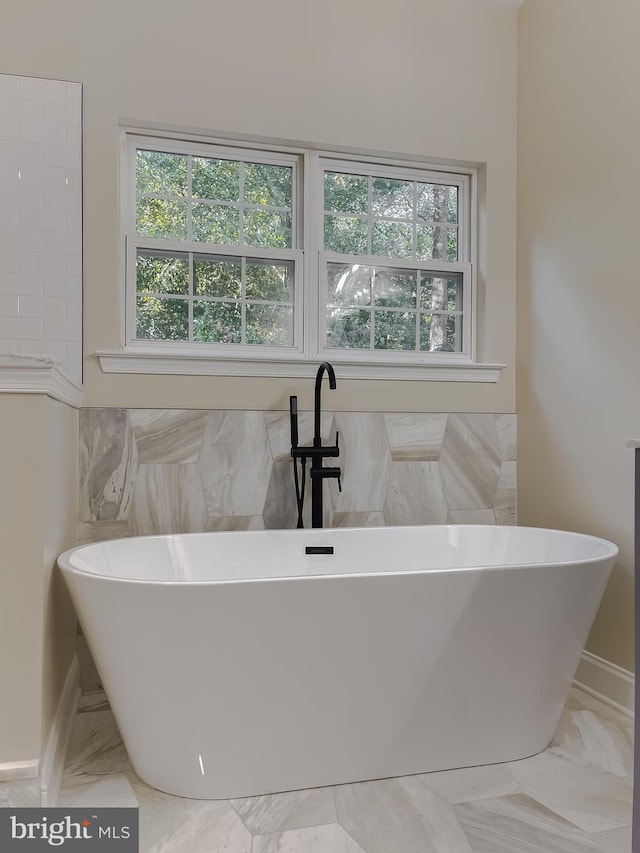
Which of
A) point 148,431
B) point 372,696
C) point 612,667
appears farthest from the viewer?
point 148,431

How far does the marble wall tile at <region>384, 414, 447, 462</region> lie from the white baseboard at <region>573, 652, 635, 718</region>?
100cm

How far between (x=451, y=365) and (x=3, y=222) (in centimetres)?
187

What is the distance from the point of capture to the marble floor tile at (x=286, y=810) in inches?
63.9

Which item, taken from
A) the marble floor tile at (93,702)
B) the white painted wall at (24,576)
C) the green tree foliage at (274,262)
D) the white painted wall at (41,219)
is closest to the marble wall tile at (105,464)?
the white painted wall at (41,219)

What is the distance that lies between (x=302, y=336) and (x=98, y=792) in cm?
183

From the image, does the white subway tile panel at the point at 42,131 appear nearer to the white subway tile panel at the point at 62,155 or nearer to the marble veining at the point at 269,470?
the white subway tile panel at the point at 62,155

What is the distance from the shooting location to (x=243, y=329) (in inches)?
110

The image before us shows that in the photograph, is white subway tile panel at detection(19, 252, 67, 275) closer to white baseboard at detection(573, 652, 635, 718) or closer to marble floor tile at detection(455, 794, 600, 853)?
marble floor tile at detection(455, 794, 600, 853)

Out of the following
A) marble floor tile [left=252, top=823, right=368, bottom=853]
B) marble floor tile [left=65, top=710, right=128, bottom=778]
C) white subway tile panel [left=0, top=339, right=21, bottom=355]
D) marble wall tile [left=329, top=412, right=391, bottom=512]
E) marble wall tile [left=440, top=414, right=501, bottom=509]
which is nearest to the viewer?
marble floor tile [left=252, top=823, right=368, bottom=853]

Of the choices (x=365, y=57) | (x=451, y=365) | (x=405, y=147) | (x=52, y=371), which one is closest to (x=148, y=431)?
(x=52, y=371)

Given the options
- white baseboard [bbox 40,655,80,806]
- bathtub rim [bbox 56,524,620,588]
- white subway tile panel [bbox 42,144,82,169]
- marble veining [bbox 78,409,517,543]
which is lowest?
white baseboard [bbox 40,655,80,806]

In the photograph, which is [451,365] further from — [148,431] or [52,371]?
[52,371]

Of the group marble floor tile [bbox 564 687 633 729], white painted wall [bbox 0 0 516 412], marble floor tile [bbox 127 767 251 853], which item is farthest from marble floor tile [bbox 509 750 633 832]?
white painted wall [bbox 0 0 516 412]

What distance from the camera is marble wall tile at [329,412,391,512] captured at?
278 cm
